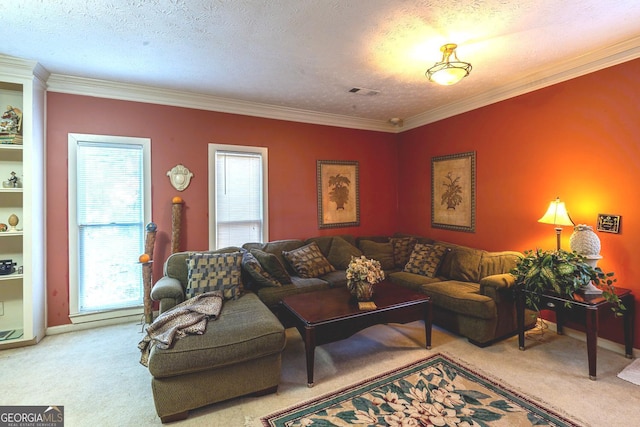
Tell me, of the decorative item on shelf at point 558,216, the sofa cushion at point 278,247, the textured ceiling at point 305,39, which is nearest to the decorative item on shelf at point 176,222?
the sofa cushion at point 278,247

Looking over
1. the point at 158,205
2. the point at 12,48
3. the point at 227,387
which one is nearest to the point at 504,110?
the point at 227,387

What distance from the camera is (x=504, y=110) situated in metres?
3.64

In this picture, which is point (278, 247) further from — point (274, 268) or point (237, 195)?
point (237, 195)

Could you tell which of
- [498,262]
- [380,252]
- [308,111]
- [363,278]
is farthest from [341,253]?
[308,111]

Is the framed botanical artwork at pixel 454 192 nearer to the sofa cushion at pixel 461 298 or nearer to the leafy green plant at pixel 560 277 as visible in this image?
the sofa cushion at pixel 461 298

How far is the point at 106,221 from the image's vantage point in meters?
3.46

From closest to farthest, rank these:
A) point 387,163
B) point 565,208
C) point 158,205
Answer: point 565,208, point 158,205, point 387,163

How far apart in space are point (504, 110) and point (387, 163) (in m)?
1.99

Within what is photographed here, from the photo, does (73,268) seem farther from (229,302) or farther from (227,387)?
(227,387)

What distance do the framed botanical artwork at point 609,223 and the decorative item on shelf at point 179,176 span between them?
14.9 feet

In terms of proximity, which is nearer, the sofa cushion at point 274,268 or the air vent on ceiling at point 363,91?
the sofa cushion at point 274,268

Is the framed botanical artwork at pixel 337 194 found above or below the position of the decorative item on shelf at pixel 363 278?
above

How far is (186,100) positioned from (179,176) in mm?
979

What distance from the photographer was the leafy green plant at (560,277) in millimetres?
2477
